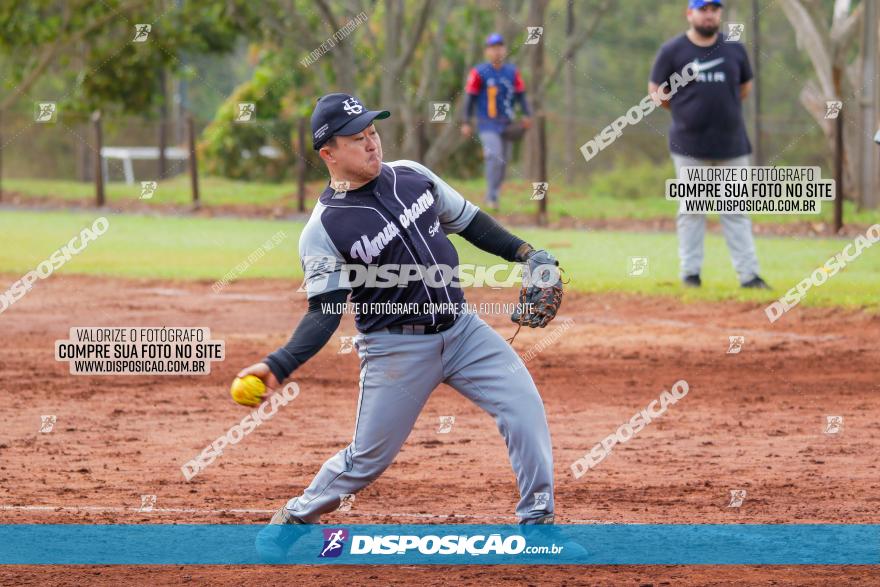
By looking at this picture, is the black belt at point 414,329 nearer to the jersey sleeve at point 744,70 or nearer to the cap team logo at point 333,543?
the cap team logo at point 333,543

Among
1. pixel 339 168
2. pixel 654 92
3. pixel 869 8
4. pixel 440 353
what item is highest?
pixel 869 8

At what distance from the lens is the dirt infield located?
658 centimetres

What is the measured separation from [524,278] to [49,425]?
180 inches

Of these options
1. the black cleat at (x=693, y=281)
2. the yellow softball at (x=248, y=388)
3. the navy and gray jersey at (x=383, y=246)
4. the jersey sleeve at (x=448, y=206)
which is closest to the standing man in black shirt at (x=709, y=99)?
the black cleat at (x=693, y=281)

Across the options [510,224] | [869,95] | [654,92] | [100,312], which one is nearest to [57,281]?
[100,312]

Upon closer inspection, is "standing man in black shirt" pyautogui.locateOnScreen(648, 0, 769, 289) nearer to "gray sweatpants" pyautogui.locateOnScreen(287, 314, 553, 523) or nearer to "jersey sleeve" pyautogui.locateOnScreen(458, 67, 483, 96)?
"jersey sleeve" pyautogui.locateOnScreen(458, 67, 483, 96)

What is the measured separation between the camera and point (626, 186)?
26688 millimetres

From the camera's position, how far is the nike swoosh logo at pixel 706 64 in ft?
40.5

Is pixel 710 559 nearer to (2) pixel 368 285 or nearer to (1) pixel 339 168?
(2) pixel 368 285

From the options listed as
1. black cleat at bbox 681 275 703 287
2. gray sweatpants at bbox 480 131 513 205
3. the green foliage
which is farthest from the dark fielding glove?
the green foliage

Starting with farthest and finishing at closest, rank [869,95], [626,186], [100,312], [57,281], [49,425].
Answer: [626,186] < [869,95] < [57,281] < [100,312] < [49,425]

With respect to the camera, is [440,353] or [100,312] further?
[100,312]

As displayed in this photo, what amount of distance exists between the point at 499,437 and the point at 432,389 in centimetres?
322

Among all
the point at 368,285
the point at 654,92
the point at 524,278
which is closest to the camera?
the point at 368,285
